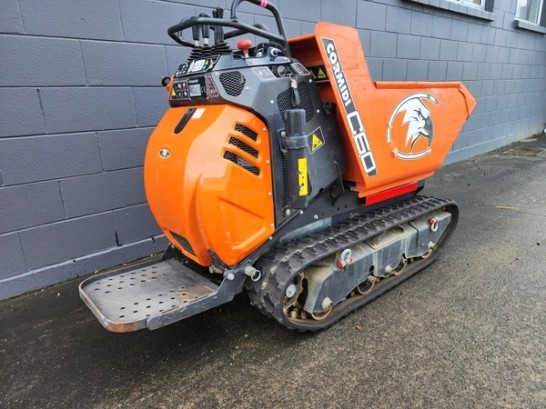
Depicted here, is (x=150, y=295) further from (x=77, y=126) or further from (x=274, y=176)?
(x=77, y=126)

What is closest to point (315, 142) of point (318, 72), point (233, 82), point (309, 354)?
point (318, 72)

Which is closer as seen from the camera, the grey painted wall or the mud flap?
the mud flap

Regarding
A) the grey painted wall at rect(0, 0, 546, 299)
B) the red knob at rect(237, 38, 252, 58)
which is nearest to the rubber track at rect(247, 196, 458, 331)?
the red knob at rect(237, 38, 252, 58)

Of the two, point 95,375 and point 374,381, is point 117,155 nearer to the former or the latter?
point 95,375

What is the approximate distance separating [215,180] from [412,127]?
1492mm

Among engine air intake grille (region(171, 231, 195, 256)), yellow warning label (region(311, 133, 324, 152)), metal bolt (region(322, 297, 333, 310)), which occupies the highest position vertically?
yellow warning label (region(311, 133, 324, 152))

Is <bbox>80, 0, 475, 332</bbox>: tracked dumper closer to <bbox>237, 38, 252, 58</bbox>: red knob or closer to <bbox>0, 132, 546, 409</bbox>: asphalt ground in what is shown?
<bbox>237, 38, 252, 58</bbox>: red knob

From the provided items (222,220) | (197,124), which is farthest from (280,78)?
(222,220)

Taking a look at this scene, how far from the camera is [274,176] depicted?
214 centimetres

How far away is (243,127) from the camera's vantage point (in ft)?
6.54

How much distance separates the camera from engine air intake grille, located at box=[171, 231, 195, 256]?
2215 mm

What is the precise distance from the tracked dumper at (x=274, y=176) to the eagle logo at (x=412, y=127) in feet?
0.03

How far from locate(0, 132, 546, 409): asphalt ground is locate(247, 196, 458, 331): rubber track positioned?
0.27 ft

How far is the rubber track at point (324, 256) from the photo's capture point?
2.12 meters
